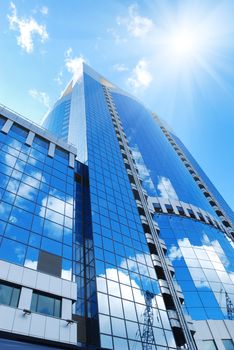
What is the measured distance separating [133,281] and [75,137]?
35.2m

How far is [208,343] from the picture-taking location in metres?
29.9

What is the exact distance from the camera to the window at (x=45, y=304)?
20.1 m

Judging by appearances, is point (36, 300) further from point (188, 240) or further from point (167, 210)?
point (167, 210)

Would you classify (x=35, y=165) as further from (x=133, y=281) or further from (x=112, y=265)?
(x=133, y=281)

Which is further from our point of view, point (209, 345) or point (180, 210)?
point (180, 210)

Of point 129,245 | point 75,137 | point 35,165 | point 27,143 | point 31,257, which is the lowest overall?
point 31,257

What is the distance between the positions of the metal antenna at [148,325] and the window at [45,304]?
8354 millimetres

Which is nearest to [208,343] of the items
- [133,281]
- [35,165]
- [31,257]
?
[133,281]

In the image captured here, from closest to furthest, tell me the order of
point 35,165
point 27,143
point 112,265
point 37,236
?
point 37,236
point 112,265
point 35,165
point 27,143

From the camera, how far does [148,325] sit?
1000 inches

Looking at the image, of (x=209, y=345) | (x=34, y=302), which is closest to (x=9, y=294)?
(x=34, y=302)

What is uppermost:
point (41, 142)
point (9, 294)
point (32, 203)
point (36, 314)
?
point (41, 142)

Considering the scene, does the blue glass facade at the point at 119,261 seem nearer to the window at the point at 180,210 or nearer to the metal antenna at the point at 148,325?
the metal antenna at the point at 148,325

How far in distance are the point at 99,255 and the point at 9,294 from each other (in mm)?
10576
